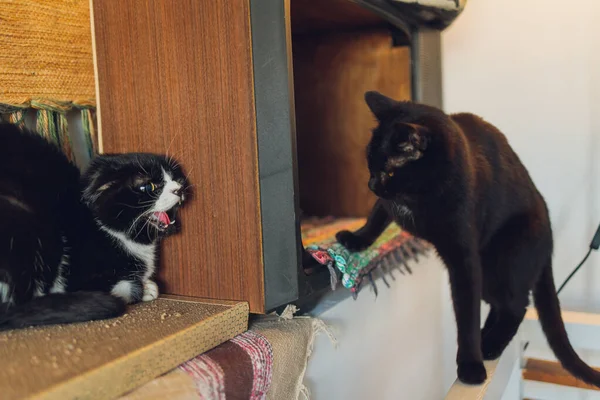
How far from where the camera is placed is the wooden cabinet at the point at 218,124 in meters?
0.66

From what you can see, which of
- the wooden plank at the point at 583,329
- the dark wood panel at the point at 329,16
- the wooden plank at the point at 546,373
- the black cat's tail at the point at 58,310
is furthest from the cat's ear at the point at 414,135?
the wooden plank at the point at 546,373

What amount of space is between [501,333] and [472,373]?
7.1 inches

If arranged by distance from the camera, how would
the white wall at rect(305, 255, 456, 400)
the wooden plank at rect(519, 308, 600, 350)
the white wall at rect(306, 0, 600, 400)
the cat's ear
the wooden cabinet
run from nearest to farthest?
the wooden cabinet → the cat's ear → the white wall at rect(305, 255, 456, 400) → the wooden plank at rect(519, 308, 600, 350) → the white wall at rect(306, 0, 600, 400)

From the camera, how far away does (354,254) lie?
896 mm

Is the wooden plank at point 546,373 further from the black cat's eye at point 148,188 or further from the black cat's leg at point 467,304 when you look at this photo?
the black cat's eye at point 148,188

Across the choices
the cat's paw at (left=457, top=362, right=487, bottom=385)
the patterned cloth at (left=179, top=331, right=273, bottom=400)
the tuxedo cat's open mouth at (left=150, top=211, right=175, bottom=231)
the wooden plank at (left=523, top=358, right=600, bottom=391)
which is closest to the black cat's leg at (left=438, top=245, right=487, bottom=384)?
the cat's paw at (left=457, top=362, right=487, bottom=385)

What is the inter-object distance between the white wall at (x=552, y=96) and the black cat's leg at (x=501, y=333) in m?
0.56

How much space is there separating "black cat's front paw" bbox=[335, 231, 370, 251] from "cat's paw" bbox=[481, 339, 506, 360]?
0.29 meters

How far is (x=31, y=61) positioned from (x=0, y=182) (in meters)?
0.27

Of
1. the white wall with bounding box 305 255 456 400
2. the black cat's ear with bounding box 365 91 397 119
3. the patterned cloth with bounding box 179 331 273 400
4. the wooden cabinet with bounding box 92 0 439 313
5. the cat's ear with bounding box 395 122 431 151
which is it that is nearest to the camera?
the patterned cloth with bounding box 179 331 273 400

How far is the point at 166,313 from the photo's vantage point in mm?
657

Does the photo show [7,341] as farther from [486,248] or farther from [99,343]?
[486,248]

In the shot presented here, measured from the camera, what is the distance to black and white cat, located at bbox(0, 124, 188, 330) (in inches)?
23.0

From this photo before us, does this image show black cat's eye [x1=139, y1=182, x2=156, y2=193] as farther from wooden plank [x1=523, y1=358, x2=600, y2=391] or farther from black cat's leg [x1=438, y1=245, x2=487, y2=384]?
wooden plank [x1=523, y1=358, x2=600, y2=391]
